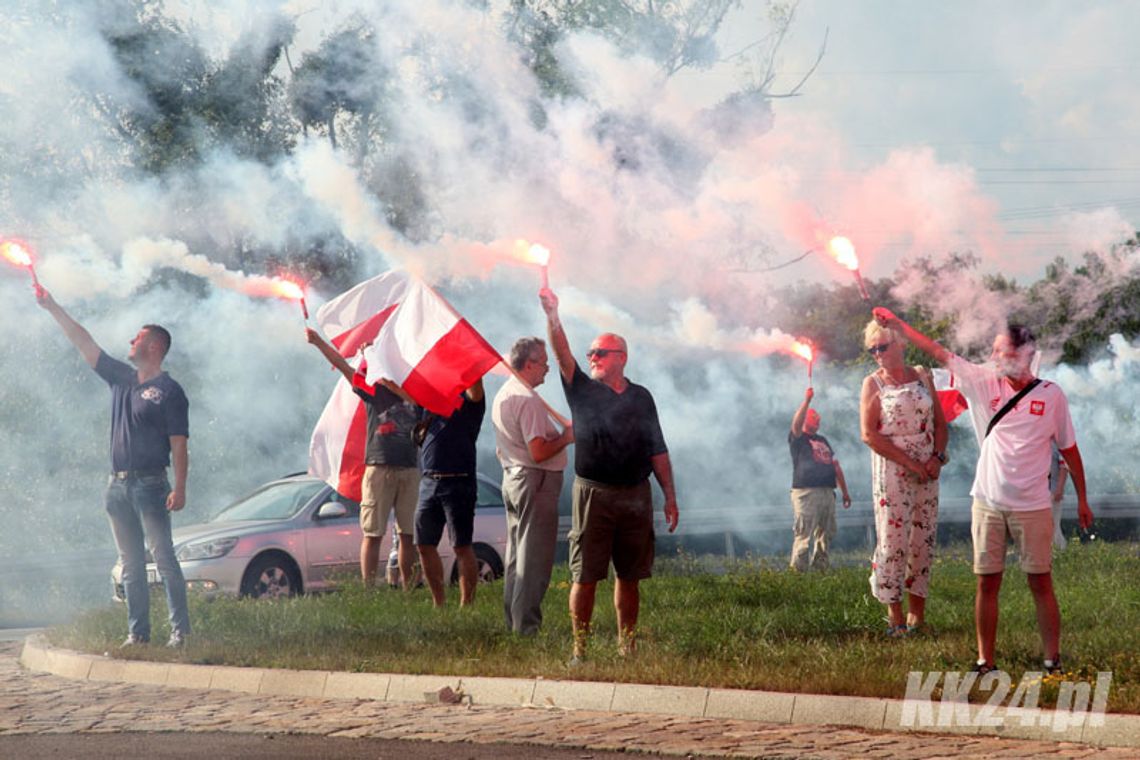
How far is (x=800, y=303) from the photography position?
1702 inches

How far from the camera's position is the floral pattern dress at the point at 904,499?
30.6 ft

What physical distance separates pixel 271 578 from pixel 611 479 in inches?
248

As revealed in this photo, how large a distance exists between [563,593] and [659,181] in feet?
24.6

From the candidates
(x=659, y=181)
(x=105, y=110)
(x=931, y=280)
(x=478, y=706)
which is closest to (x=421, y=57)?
(x=659, y=181)

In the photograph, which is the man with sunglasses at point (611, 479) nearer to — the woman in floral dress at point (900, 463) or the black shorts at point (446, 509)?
the woman in floral dress at point (900, 463)

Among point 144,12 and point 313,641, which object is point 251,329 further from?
point 313,641

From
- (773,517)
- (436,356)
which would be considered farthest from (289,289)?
(773,517)

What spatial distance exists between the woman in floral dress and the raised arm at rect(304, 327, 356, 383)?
4.31 metres

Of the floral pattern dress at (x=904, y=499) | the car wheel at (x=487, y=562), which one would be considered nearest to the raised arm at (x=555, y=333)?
the floral pattern dress at (x=904, y=499)

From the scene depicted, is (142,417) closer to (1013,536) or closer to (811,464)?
(1013,536)

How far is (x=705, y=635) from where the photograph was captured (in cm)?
946

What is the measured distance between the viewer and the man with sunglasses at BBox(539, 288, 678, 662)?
29.1 feet

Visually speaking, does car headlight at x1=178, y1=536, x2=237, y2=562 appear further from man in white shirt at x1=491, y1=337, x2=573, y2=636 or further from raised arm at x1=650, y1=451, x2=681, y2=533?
raised arm at x1=650, y1=451, x2=681, y2=533

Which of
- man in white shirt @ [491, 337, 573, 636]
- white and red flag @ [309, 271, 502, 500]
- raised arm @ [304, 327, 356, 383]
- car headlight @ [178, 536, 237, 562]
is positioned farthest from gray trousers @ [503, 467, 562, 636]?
car headlight @ [178, 536, 237, 562]
